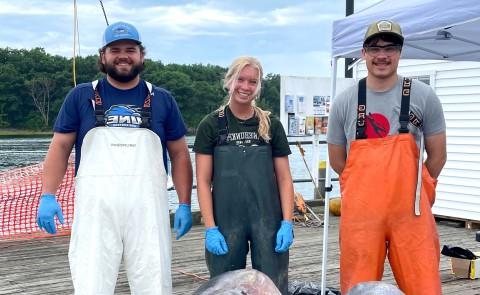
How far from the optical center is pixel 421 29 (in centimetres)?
348

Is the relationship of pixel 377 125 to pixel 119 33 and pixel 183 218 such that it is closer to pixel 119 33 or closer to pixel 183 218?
pixel 183 218

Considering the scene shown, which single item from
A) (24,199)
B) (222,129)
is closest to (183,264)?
(24,199)

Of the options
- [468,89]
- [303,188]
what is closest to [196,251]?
[468,89]

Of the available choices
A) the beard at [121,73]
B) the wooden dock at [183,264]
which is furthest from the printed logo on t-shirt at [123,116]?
the wooden dock at [183,264]

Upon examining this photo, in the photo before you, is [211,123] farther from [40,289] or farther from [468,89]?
[468,89]

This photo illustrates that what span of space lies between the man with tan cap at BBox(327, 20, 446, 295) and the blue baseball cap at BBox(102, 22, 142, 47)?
45.2 inches

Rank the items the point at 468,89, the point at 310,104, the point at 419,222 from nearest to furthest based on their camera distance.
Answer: the point at 419,222
the point at 468,89
the point at 310,104

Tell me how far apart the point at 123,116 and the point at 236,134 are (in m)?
0.58

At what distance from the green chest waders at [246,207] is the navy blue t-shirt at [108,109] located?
1.18ft

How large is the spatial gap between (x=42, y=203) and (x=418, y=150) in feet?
6.41

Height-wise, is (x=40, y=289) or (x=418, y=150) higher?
(x=418, y=150)

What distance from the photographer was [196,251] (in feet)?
21.7

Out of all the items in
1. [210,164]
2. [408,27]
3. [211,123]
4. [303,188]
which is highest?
[408,27]

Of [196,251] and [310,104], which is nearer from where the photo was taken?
[196,251]
